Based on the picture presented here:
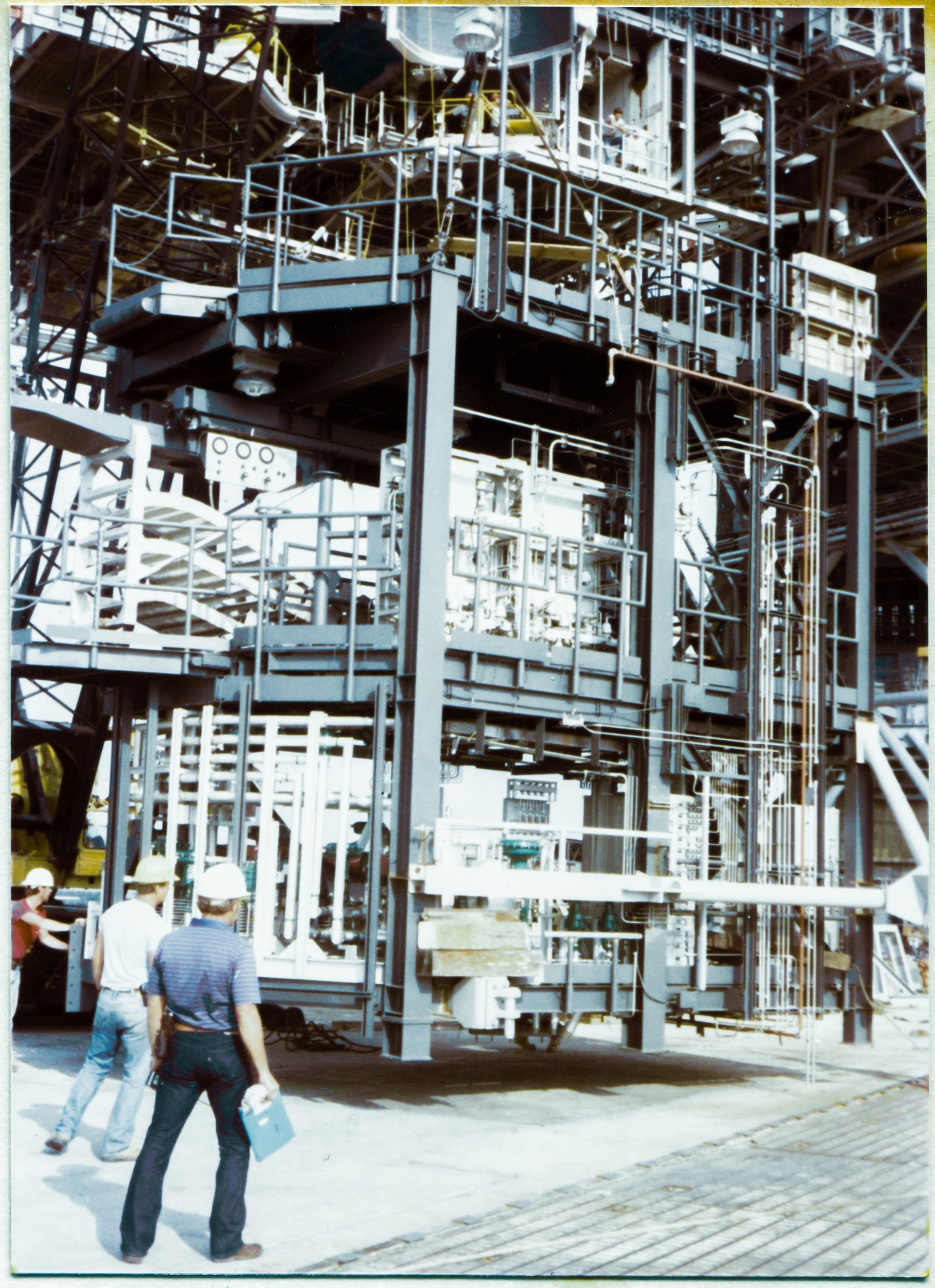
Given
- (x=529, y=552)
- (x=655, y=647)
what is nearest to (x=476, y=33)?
(x=529, y=552)

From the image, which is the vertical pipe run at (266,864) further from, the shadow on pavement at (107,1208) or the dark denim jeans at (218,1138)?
the dark denim jeans at (218,1138)

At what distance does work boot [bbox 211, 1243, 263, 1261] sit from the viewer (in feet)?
25.5

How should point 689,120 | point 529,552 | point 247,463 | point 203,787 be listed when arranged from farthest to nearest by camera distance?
point 689,120
point 247,463
point 529,552
point 203,787

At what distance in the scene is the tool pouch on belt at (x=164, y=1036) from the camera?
7.86 meters

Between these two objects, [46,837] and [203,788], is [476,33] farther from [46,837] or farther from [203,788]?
[46,837]

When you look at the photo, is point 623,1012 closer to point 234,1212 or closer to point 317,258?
point 234,1212

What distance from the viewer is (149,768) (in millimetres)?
14242

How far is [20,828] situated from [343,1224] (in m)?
11.2

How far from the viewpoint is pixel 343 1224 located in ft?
28.6

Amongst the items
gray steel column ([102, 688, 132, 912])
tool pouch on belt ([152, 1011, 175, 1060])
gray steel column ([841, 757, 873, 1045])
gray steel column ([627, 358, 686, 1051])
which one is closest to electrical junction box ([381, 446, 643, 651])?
gray steel column ([627, 358, 686, 1051])

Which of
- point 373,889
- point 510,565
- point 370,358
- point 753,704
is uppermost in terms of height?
point 370,358

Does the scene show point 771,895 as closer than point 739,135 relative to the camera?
Yes

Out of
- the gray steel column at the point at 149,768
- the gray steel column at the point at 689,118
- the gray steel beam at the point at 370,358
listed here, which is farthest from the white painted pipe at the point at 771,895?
the gray steel column at the point at 689,118

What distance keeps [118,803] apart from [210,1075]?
7.42m
